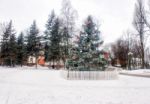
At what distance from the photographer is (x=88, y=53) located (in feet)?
66.8

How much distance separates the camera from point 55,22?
46250 millimetres

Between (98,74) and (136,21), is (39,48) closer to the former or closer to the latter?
(136,21)

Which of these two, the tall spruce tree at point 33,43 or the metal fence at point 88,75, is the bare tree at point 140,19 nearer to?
the metal fence at point 88,75

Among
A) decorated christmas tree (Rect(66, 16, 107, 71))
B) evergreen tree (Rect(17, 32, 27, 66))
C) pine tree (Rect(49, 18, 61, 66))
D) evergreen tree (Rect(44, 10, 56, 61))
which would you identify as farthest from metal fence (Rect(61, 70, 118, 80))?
evergreen tree (Rect(17, 32, 27, 66))

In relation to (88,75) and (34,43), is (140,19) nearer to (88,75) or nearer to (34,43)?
(88,75)

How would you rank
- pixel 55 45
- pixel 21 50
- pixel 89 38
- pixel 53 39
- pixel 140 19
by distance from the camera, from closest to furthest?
pixel 89 38
pixel 140 19
pixel 55 45
pixel 53 39
pixel 21 50

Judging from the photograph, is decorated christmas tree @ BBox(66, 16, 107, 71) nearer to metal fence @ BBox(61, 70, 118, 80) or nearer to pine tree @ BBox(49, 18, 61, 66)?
metal fence @ BBox(61, 70, 118, 80)

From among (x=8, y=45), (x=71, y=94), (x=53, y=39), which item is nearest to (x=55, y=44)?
(x=53, y=39)

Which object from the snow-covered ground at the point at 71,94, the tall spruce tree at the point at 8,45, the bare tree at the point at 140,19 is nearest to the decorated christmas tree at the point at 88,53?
the snow-covered ground at the point at 71,94

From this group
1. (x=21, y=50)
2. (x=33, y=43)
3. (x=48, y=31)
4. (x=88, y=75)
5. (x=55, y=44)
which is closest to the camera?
(x=88, y=75)

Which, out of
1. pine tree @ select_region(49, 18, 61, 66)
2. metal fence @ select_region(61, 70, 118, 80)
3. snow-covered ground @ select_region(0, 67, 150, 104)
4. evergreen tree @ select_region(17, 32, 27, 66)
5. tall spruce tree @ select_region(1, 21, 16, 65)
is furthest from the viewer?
evergreen tree @ select_region(17, 32, 27, 66)

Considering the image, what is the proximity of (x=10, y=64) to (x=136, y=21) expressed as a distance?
32.4 metres

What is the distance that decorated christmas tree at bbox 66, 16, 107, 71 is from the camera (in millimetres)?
19797

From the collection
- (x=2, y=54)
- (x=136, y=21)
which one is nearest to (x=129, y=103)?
(x=136, y=21)
